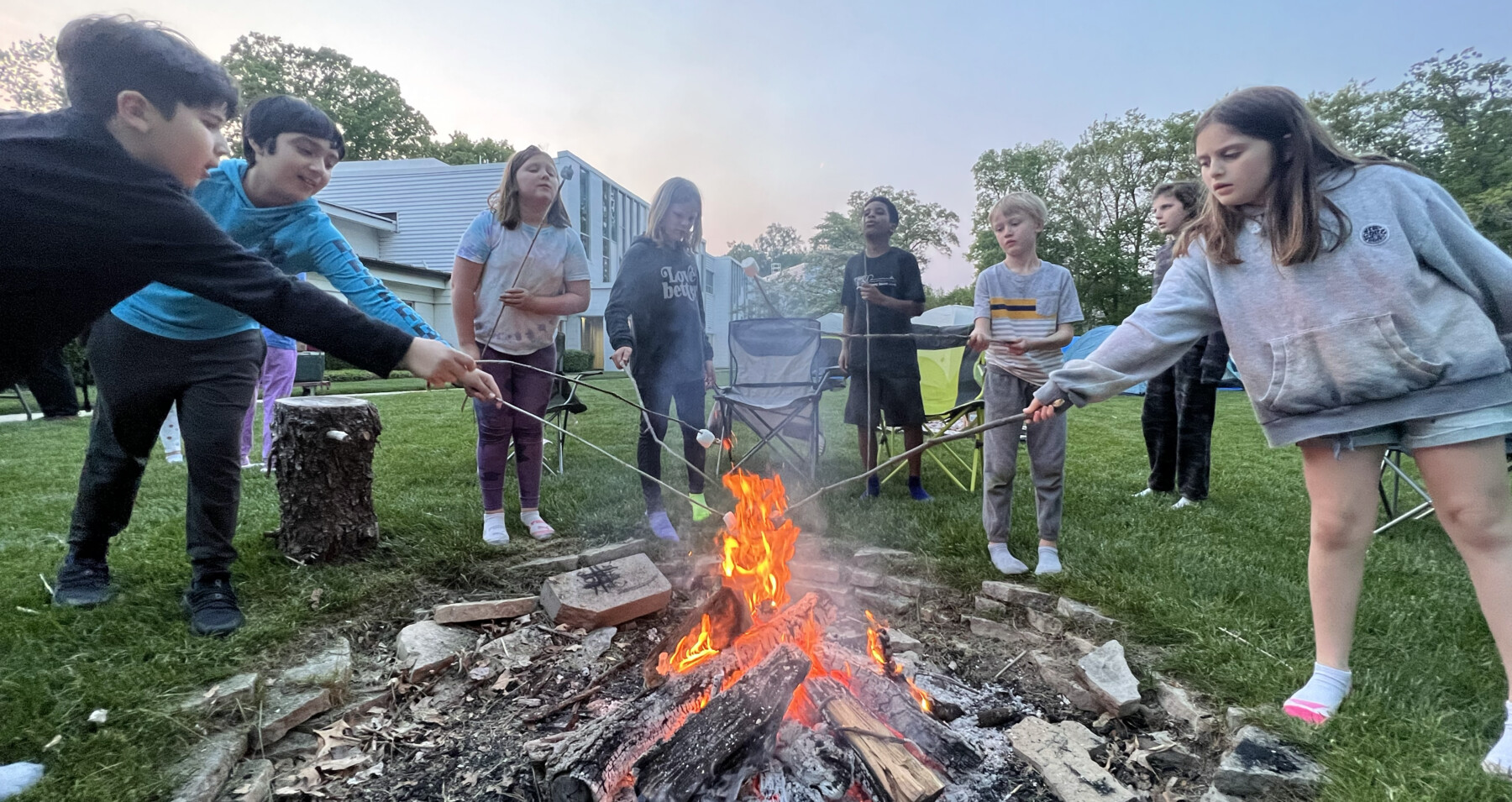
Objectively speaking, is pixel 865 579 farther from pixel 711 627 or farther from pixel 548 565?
pixel 548 565

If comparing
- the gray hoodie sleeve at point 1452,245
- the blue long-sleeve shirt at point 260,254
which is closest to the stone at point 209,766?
the blue long-sleeve shirt at point 260,254

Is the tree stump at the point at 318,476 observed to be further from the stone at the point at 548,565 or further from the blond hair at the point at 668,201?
the blond hair at the point at 668,201

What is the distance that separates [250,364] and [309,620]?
97 centimetres

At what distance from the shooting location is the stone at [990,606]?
271cm

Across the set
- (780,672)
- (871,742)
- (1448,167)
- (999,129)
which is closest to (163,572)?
(780,672)

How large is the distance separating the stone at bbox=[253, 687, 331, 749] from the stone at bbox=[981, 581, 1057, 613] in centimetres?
241

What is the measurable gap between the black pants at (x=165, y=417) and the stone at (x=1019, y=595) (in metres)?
2.94

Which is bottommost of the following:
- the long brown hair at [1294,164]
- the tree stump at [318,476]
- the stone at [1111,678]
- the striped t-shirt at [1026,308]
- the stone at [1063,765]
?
the stone at [1063,765]

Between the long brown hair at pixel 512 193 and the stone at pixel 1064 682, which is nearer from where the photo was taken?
the stone at pixel 1064 682

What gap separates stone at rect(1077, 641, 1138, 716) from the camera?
203 centimetres

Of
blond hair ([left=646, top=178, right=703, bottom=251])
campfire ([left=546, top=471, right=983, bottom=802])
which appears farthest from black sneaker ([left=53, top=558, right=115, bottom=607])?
blond hair ([left=646, top=178, right=703, bottom=251])

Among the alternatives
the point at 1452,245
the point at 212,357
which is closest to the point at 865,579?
the point at 1452,245

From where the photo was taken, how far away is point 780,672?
1902 mm

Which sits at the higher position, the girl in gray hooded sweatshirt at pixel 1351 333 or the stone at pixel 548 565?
the girl in gray hooded sweatshirt at pixel 1351 333
